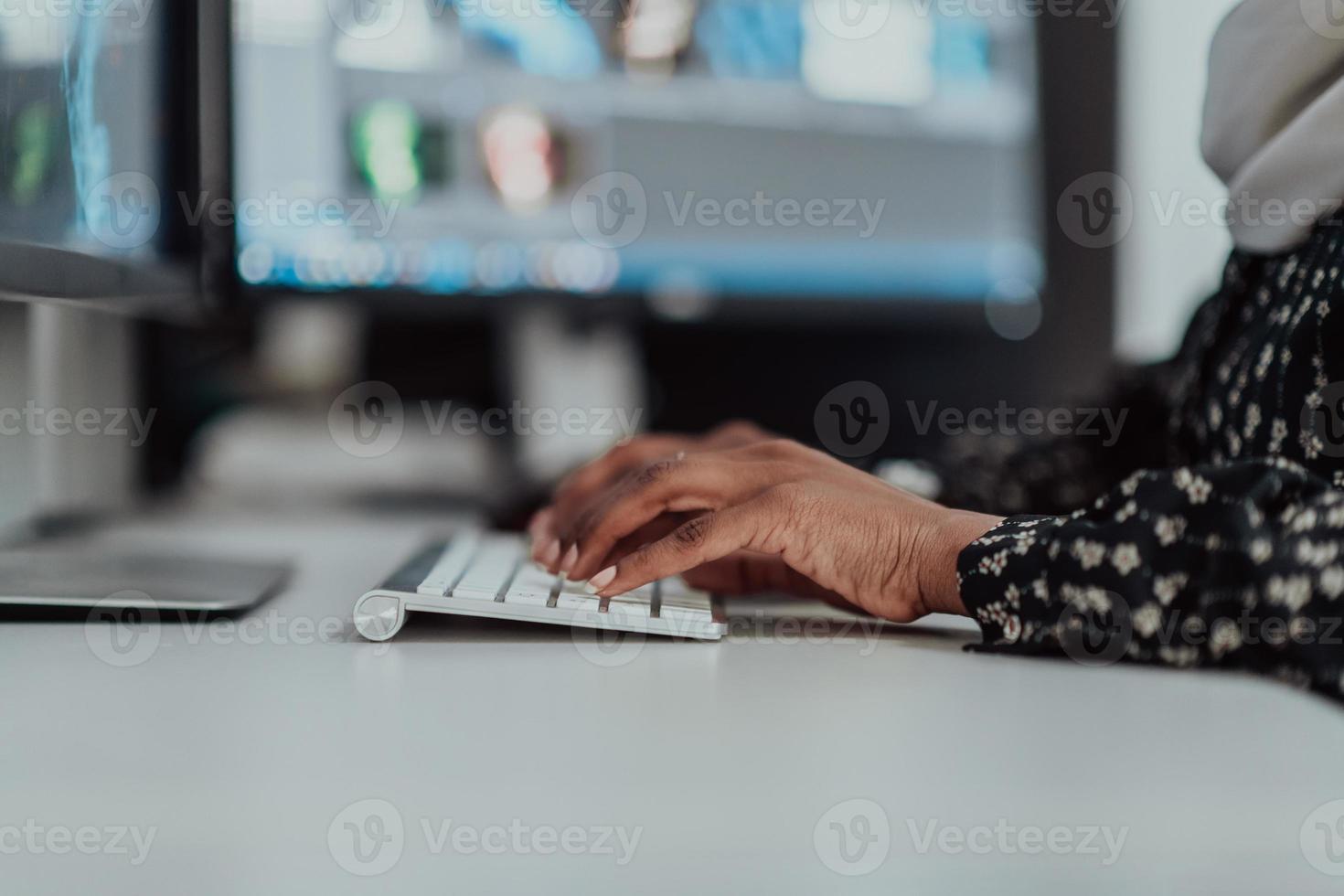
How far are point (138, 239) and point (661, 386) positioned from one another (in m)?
0.72

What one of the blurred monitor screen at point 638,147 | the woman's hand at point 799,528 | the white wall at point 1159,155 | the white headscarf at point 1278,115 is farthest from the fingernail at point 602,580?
the white wall at point 1159,155

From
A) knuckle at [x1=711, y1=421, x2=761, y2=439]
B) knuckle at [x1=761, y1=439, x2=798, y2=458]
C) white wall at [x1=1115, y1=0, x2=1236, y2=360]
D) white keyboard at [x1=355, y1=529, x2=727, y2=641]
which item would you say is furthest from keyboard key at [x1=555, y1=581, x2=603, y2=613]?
white wall at [x1=1115, y1=0, x2=1236, y2=360]

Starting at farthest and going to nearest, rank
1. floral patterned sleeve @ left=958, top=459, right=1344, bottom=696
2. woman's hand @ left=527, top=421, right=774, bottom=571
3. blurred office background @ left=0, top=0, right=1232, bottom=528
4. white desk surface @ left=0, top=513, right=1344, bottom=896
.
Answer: blurred office background @ left=0, top=0, right=1232, bottom=528
woman's hand @ left=527, top=421, right=774, bottom=571
floral patterned sleeve @ left=958, top=459, right=1344, bottom=696
white desk surface @ left=0, top=513, right=1344, bottom=896

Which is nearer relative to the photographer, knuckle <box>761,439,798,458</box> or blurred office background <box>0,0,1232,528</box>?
knuckle <box>761,439,798,458</box>

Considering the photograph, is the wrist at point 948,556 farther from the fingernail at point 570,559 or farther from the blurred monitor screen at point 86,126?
the blurred monitor screen at point 86,126

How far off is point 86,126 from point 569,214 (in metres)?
0.52

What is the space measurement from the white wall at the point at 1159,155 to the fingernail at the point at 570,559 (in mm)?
1012

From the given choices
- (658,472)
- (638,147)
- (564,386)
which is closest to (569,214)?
(638,147)

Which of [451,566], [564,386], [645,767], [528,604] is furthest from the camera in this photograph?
[564,386]

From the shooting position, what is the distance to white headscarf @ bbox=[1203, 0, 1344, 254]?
559 mm

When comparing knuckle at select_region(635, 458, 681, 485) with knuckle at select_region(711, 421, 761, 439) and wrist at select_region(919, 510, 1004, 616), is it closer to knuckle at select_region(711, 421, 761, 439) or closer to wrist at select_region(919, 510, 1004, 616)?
wrist at select_region(919, 510, 1004, 616)

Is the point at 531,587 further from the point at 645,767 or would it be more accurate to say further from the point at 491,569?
the point at 645,767

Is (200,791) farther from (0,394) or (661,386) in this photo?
(661,386)

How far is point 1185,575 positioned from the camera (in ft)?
1.36
